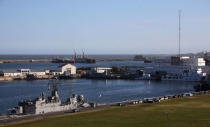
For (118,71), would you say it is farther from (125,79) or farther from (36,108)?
(36,108)

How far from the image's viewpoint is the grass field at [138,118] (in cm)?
1134

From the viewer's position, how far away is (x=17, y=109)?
14.3 metres

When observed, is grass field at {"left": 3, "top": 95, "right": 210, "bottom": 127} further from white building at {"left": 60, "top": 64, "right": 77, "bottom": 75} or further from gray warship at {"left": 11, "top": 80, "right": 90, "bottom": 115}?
white building at {"left": 60, "top": 64, "right": 77, "bottom": 75}

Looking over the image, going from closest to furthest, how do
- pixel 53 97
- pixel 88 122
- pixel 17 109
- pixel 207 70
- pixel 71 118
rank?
pixel 88 122 < pixel 71 118 < pixel 17 109 < pixel 53 97 < pixel 207 70

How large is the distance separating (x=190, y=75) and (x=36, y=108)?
26.5 m

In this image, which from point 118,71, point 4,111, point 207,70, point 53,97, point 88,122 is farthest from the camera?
point 118,71

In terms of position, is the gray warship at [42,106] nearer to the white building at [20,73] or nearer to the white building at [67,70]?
the white building at [20,73]

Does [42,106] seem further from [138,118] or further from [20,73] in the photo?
[20,73]

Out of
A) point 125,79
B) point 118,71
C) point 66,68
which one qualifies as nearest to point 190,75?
point 125,79

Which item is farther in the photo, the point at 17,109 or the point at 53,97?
the point at 53,97

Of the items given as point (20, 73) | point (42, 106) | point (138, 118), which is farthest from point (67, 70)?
point (138, 118)

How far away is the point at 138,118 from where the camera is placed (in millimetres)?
12469

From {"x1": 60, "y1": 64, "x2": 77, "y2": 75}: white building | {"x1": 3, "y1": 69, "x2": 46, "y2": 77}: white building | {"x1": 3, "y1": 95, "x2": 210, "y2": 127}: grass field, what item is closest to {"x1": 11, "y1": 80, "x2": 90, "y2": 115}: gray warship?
{"x1": 3, "y1": 95, "x2": 210, "y2": 127}: grass field

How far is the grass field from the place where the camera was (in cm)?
1134
